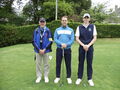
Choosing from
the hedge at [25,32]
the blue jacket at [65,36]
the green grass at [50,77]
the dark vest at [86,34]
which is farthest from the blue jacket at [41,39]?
the hedge at [25,32]

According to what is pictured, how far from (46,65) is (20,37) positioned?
10.9 meters

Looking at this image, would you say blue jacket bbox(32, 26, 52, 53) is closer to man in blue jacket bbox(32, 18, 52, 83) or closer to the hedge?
man in blue jacket bbox(32, 18, 52, 83)

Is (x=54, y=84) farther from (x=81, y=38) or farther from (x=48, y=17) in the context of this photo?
(x=48, y=17)

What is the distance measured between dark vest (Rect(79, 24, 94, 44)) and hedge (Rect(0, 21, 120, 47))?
10.4 meters

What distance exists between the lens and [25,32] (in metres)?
16.0

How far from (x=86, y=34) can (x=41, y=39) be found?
1.08 m

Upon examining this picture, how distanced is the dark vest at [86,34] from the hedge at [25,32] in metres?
10.4

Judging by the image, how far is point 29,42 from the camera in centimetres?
1631

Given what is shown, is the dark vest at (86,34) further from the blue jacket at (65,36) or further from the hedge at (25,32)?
the hedge at (25,32)

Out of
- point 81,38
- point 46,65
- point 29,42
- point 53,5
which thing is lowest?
point 29,42

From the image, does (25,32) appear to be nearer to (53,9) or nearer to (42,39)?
A: (53,9)

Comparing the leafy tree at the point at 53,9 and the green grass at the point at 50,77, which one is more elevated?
the leafy tree at the point at 53,9

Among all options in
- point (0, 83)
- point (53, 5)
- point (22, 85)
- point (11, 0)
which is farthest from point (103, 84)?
point (11, 0)

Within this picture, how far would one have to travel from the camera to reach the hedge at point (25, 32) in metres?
14.5
